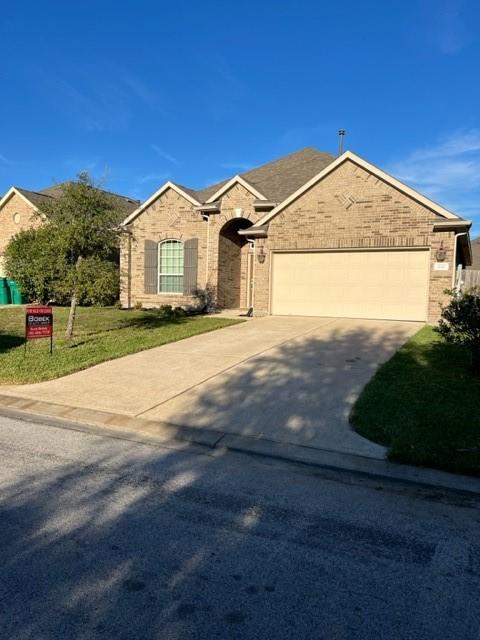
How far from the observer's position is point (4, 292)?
23312 millimetres

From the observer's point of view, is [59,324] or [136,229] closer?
[59,324]

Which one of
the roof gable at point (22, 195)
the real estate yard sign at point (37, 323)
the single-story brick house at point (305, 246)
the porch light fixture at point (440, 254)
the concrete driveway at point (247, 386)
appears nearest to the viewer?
the concrete driveway at point (247, 386)

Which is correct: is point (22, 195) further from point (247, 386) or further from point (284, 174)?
point (247, 386)

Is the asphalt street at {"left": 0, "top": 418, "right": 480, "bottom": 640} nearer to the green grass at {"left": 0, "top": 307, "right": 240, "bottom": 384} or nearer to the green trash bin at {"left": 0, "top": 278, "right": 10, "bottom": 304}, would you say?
the green grass at {"left": 0, "top": 307, "right": 240, "bottom": 384}

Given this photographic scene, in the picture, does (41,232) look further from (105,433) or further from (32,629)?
(32,629)

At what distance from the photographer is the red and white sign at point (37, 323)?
941cm

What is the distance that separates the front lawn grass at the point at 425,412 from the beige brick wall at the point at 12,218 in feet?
73.1

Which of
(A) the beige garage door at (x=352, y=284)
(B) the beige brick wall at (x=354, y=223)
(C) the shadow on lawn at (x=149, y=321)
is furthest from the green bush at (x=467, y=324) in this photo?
(C) the shadow on lawn at (x=149, y=321)

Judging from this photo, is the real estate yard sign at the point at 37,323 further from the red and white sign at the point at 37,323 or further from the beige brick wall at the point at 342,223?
the beige brick wall at the point at 342,223

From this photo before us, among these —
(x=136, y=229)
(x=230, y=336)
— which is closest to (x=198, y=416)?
(x=230, y=336)

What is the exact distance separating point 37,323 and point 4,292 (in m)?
15.7

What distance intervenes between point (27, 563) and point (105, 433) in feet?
8.96

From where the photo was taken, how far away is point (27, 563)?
120 inches

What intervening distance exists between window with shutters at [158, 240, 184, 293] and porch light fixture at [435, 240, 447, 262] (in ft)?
34.1
